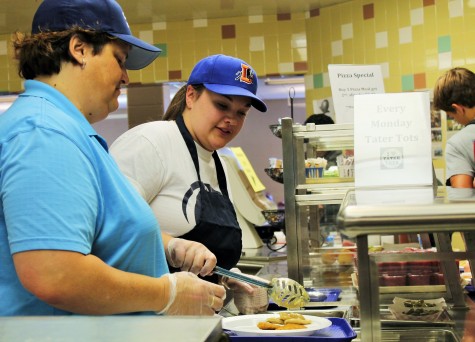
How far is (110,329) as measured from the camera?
1.10m

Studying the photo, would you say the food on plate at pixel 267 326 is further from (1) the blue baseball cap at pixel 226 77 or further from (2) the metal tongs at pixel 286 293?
(1) the blue baseball cap at pixel 226 77

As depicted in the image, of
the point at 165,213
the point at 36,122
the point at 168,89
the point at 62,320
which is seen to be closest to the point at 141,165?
the point at 165,213

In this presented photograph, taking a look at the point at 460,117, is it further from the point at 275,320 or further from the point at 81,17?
the point at 81,17

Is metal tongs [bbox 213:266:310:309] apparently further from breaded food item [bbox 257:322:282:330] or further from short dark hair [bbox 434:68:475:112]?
short dark hair [bbox 434:68:475:112]

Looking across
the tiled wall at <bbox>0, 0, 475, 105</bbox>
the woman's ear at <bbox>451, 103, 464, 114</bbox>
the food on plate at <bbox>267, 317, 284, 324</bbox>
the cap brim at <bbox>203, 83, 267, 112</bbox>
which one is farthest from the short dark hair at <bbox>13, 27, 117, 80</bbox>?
the tiled wall at <bbox>0, 0, 475, 105</bbox>

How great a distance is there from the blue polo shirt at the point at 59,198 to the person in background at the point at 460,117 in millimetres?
3069

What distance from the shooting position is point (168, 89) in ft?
26.1

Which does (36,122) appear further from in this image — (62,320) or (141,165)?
(141,165)

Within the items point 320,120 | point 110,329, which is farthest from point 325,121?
point 110,329

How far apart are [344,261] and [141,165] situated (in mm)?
1647

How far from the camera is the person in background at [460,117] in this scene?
4.34 m

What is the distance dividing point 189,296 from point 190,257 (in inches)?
23.5

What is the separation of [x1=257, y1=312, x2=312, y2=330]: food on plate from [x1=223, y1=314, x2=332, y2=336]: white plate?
0.8 inches

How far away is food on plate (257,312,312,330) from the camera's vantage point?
2041 millimetres
